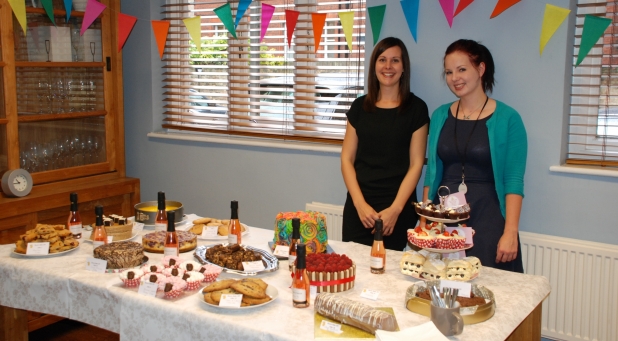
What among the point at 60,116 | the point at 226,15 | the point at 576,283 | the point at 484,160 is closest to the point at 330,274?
the point at 484,160

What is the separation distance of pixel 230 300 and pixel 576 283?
172cm

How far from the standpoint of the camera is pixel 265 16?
347cm

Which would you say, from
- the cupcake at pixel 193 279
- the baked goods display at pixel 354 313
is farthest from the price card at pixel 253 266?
the baked goods display at pixel 354 313

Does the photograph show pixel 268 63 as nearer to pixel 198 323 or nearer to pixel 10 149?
pixel 10 149

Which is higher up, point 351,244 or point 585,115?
point 585,115

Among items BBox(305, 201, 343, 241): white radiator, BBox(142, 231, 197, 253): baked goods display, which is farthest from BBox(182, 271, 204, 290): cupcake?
BBox(305, 201, 343, 241): white radiator

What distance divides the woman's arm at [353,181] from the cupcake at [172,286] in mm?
1062

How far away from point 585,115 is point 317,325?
5.91 ft

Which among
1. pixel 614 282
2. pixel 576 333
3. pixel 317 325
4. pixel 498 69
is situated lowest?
pixel 576 333

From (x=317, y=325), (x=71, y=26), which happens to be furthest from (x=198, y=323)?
(x=71, y=26)

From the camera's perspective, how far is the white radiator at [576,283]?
271cm

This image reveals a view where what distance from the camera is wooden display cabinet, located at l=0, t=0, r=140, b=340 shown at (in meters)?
3.42

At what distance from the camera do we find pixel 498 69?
2.94 m

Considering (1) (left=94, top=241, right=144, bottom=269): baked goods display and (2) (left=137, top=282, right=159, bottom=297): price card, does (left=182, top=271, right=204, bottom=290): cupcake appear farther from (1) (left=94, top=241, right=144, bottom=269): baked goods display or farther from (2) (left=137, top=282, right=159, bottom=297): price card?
(1) (left=94, top=241, right=144, bottom=269): baked goods display
